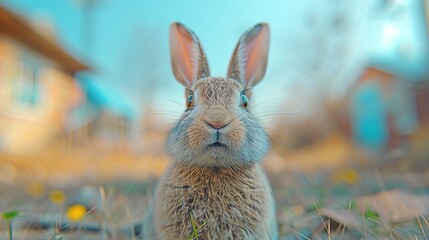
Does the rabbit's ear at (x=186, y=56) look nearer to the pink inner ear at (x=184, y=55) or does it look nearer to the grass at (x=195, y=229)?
the pink inner ear at (x=184, y=55)

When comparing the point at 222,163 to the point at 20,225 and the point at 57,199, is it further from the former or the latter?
the point at 20,225

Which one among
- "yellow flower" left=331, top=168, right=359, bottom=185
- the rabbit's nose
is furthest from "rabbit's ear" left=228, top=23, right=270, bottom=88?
"yellow flower" left=331, top=168, right=359, bottom=185

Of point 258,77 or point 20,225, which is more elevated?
point 258,77

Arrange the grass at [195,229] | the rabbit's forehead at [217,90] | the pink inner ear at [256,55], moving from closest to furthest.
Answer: the grass at [195,229], the rabbit's forehead at [217,90], the pink inner ear at [256,55]

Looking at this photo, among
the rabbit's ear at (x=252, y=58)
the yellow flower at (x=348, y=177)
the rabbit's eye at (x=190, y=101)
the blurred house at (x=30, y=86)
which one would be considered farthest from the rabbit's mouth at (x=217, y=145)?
the blurred house at (x=30, y=86)

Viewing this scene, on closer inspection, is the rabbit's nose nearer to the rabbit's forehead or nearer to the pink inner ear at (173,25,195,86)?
the rabbit's forehead

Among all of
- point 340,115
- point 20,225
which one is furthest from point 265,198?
point 340,115

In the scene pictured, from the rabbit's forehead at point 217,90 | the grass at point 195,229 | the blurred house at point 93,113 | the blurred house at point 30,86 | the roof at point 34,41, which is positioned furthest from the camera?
the blurred house at point 93,113
